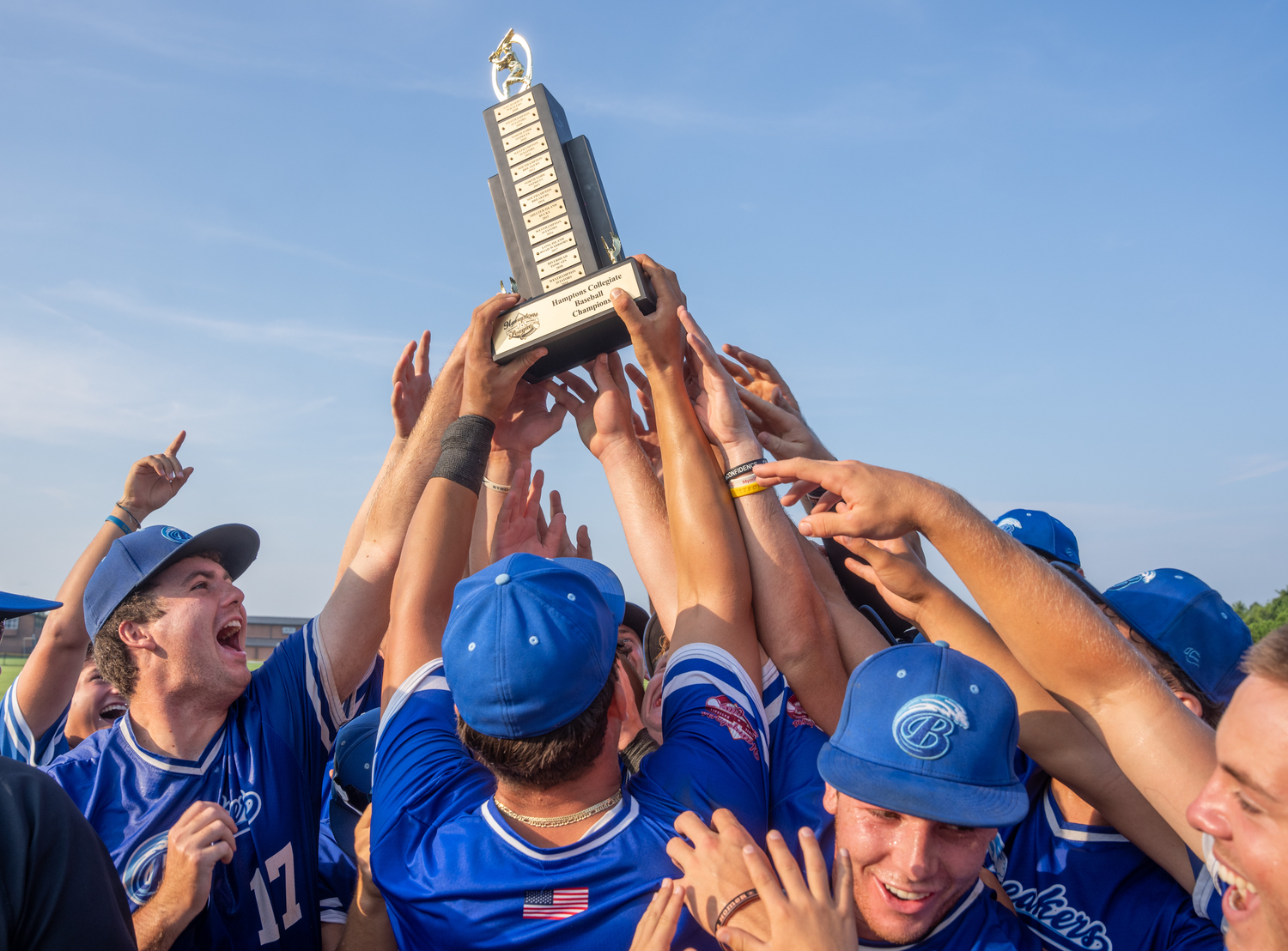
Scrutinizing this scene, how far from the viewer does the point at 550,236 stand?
4004 mm

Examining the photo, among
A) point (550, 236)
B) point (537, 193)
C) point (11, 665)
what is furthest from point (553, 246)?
point (11, 665)

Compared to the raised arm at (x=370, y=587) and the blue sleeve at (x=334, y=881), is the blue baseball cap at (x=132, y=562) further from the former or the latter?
the blue sleeve at (x=334, y=881)

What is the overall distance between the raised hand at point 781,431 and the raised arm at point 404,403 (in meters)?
1.62

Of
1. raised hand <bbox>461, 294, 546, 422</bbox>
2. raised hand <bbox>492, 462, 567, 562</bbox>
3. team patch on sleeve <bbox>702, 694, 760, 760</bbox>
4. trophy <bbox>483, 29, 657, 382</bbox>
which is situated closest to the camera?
team patch on sleeve <bbox>702, 694, 760, 760</bbox>

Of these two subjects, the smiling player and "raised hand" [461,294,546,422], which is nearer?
the smiling player

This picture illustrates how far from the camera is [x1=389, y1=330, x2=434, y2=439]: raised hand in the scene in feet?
14.9

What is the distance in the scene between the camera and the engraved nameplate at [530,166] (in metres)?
4.07

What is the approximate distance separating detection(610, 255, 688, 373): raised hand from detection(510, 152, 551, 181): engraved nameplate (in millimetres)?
771

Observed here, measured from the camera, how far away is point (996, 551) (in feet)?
7.55

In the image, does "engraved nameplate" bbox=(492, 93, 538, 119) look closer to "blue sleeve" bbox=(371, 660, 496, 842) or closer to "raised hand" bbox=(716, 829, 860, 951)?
"blue sleeve" bbox=(371, 660, 496, 842)

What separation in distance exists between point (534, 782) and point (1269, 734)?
5.20ft

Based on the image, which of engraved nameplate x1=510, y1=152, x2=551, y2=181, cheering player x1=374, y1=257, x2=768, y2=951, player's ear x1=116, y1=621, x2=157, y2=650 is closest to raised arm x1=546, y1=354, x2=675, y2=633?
cheering player x1=374, y1=257, x2=768, y2=951

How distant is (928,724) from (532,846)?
1.01 metres

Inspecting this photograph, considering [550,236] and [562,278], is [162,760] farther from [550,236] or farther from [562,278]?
[550,236]
